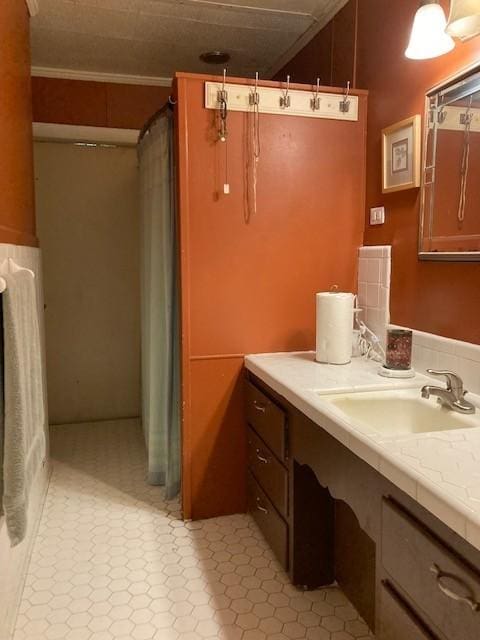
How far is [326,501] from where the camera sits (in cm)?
186

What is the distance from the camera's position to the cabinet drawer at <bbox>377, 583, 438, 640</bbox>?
1037mm

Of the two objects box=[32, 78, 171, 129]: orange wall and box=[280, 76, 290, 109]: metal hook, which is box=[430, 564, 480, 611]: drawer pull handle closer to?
box=[280, 76, 290, 109]: metal hook

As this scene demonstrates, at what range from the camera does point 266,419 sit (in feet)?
6.59

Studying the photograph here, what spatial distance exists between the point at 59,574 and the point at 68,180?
2.57 m

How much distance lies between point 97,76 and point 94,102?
164 millimetres

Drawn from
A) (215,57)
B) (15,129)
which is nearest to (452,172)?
(15,129)

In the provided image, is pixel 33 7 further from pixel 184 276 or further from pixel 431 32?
pixel 431 32

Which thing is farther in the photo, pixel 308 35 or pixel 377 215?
pixel 308 35

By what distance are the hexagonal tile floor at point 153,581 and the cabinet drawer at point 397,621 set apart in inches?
23.9

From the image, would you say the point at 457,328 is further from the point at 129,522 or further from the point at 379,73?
the point at 129,522

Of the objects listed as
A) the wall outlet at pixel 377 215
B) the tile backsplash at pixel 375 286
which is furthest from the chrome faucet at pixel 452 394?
the wall outlet at pixel 377 215

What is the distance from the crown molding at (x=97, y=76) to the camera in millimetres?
3299

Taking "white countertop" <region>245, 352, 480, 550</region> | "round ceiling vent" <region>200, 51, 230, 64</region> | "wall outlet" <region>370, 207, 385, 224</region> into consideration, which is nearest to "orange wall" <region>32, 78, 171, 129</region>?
"round ceiling vent" <region>200, 51, 230, 64</region>

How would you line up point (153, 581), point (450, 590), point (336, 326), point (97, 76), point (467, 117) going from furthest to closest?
point (97, 76) → point (336, 326) → point (153, 581) → point (467, 117) → point (450, 590)
